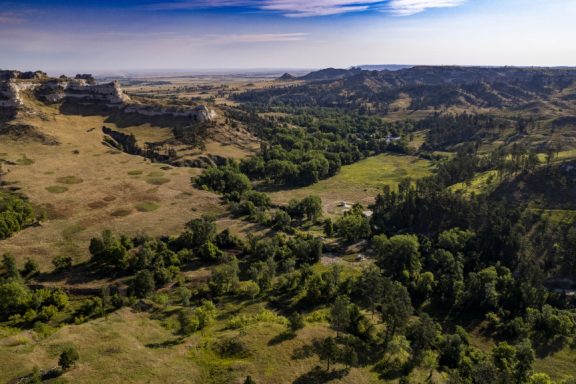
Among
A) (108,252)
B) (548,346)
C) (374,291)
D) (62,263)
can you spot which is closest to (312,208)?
(374,291)

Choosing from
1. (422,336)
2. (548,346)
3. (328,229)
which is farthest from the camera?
(328,229)

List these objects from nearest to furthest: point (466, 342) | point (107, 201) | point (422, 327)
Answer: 1. point (422, 327)
2. point (466, 342)
3. point (107, 201)

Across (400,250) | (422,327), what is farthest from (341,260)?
(422,327)

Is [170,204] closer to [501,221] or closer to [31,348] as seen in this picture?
[31,348]

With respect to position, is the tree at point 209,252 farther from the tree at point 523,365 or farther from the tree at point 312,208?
the tree at point 523,365

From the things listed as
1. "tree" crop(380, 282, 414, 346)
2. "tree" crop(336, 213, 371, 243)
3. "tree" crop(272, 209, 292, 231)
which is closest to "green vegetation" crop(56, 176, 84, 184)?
"tree" crop(272, 209, 292, 231)

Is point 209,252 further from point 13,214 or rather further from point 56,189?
point 56,189
